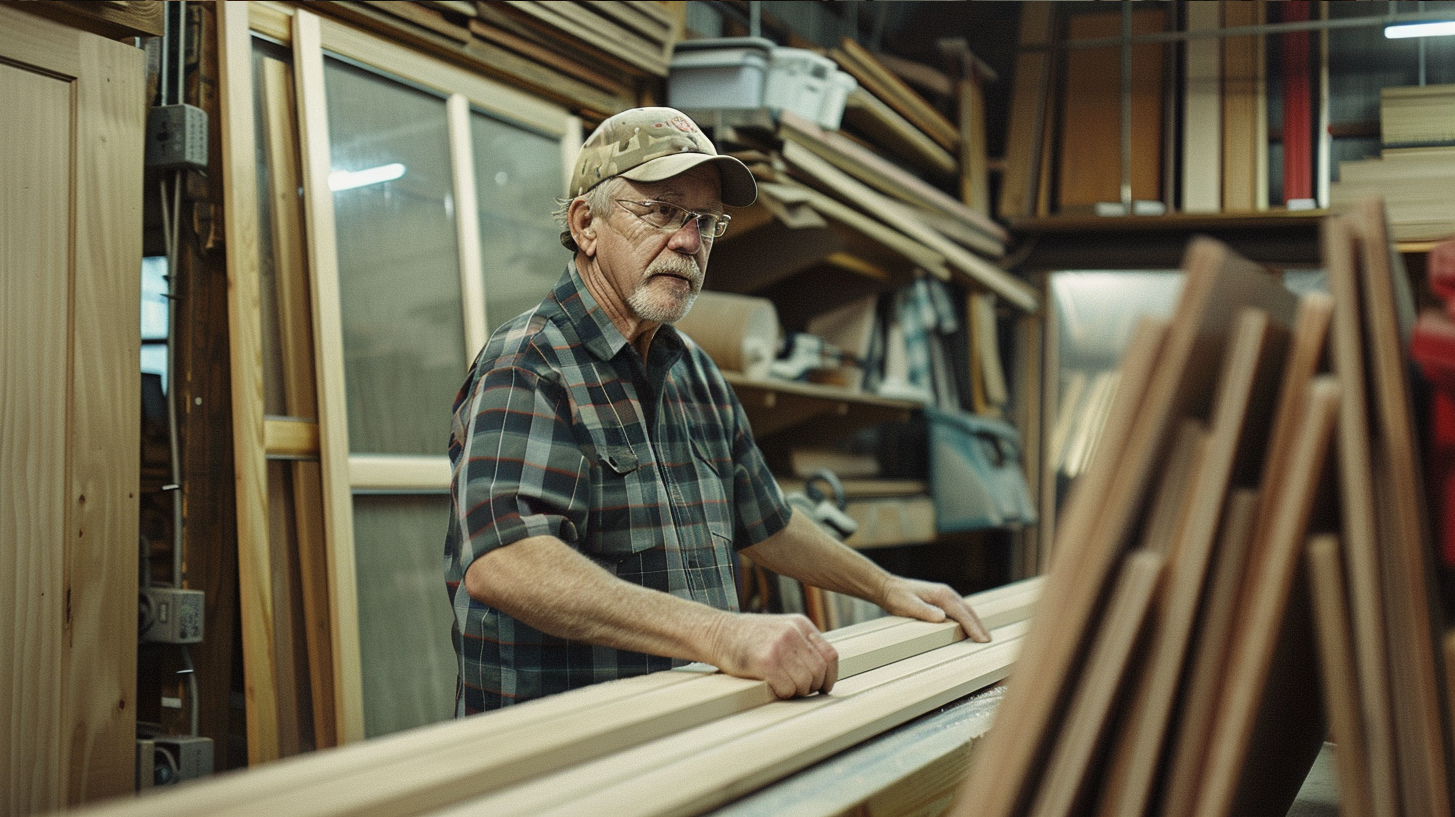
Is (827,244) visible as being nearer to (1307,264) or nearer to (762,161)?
(762,161)

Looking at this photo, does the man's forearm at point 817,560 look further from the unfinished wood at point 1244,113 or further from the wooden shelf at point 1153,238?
the unfinished wood at point 1244,113

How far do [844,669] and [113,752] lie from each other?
1.55 meters

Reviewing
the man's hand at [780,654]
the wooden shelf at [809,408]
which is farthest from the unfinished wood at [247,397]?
the man's hand at [780,654]

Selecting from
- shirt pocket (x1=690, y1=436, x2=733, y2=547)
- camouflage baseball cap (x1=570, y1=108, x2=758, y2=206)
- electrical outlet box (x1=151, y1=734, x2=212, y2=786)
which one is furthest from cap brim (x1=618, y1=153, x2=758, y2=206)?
electrical outlet box (x1=151, y1=734, x2=212, y2=786)

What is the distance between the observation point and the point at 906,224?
14.4 feet

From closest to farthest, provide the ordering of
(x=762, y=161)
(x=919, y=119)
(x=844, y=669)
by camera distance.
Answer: (x=844, y=669)
(x=762, y=161)
(x=919, y=119)

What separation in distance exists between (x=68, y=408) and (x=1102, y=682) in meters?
2.13

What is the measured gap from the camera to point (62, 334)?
2236 millimetres

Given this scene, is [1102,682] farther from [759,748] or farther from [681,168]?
[681,168]

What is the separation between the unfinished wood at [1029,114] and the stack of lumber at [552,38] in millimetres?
2445

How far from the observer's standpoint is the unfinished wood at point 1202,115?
5.46 metres

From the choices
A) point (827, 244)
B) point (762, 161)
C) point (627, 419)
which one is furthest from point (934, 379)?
point (627, 419)

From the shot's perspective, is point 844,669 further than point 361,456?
No

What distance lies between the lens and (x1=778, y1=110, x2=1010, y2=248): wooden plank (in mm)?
3789
